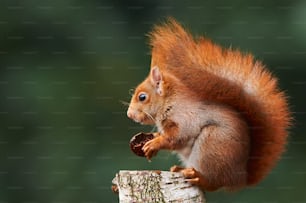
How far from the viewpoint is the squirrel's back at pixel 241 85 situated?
3645 mm

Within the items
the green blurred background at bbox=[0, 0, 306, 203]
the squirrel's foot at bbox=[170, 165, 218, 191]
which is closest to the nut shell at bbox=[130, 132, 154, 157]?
the squirrel's foot at bbox=[170, 165, 218, 191]

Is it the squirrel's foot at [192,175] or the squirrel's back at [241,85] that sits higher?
the squirrel's back at [241,85]

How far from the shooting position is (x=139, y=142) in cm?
357

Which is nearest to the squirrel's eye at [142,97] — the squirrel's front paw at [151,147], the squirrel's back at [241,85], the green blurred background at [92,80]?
the squirrel's back at [241,85]

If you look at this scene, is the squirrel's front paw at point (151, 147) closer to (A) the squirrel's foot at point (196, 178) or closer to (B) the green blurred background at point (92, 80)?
(A) the squirrel's foot at point (196, 178)

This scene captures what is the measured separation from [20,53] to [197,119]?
2870 mm

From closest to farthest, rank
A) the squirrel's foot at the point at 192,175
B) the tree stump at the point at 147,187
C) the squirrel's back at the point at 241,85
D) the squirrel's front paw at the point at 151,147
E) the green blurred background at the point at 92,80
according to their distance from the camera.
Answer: the tree stump at the point at 147,187
the squirrel's foot at the point at 192,175
the squirrel's front paw at the point at 151,147
the squirrel's back at the point at 241,85
the green blurred background at the point at 92,80

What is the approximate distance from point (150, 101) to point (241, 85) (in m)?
0.25

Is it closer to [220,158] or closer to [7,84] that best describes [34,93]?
[7,84]

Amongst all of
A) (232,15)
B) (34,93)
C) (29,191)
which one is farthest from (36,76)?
(232,15)

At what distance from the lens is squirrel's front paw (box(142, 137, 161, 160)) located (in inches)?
138

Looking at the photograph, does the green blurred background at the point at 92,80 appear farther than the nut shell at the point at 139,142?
Yes

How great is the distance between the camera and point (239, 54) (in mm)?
3717

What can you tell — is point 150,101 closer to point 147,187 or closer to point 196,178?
point 196,178
